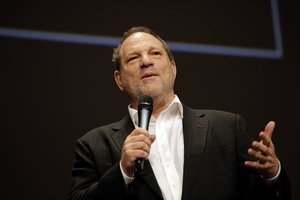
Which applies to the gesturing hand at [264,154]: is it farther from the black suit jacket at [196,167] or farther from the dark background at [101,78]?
the dark background at [101,78]

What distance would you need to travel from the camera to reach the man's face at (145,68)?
6.79 feet

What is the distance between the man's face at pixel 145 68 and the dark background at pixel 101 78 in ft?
1.50

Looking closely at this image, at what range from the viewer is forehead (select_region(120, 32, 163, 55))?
86.4 inches

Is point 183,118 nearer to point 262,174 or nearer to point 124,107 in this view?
point 262,174

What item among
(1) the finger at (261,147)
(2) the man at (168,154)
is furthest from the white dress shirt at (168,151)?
(1) the finger at (261,147)

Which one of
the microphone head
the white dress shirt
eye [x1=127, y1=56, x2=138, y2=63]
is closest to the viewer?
the microphone head

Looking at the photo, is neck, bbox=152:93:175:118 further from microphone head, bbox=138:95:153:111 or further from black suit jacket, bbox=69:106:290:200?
microphone head, bbox=138:95:153:111

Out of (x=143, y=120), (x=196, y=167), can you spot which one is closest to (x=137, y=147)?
(x=143, y=120)

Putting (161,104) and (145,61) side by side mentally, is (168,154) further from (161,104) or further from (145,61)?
(145,61)

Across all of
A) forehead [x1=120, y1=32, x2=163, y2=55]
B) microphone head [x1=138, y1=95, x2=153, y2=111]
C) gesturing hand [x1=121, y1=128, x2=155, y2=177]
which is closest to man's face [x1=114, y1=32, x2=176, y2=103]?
forehead [x1=120, y1=32, x2=163, y2=55]

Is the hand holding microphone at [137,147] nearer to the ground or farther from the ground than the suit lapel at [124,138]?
farther from the ground

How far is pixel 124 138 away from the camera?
196cm

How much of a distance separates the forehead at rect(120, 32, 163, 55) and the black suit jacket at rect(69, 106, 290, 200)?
1.24ft

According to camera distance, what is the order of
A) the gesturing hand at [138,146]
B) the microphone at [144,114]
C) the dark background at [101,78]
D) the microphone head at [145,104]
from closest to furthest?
1. the gesturing hand at [138,146]
2. the microphone at [144,114]
3. the microphone head at [145,104]
4. the dark background at [101,78]
